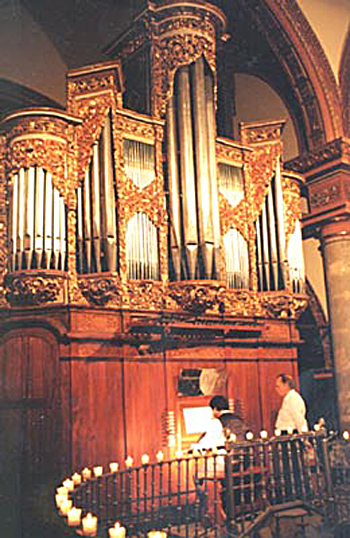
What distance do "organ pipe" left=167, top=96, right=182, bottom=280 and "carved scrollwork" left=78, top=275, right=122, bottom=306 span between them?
34.6 inches

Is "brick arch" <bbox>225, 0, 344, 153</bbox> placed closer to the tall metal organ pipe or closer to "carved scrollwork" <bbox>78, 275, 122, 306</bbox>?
"carved scrollwork" <bbox>78, 275, 122, 306</bbox>

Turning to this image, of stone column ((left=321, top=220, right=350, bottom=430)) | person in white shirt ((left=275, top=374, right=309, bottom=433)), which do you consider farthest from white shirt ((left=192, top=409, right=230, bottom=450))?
stone column ((left=321, top=220, right=350, bottom=430))

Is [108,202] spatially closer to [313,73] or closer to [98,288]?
[98,288]

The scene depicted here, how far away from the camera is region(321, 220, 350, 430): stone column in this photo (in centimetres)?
851

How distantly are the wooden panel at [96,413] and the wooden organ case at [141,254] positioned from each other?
0.04 ft

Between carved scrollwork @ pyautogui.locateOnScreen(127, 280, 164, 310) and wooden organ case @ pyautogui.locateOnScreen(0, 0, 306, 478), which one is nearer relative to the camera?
wooden organ case @ pyautogui.locateOnScreen(0, 0, 306, 478)

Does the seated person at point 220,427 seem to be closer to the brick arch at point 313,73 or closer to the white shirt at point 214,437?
the white shirt at point 214,437

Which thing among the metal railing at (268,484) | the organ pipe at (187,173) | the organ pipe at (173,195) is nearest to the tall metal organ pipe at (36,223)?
the organ pipe at (173,195)


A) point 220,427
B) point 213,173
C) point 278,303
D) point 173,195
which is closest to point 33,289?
point 173,195

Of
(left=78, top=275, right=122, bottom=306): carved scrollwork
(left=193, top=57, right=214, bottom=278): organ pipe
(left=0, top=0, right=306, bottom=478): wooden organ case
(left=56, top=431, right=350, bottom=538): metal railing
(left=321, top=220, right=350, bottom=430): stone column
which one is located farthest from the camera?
(left=321, top=220, right=350, bottom=430): stone column

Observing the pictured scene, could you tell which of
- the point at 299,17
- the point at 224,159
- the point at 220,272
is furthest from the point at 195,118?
the point at 299,17

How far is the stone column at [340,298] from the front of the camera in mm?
8508

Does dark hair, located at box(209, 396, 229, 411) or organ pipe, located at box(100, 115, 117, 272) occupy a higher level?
organ pipe, located at box(100, 115, 117, 272)

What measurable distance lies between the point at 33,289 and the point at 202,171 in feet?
8.44
